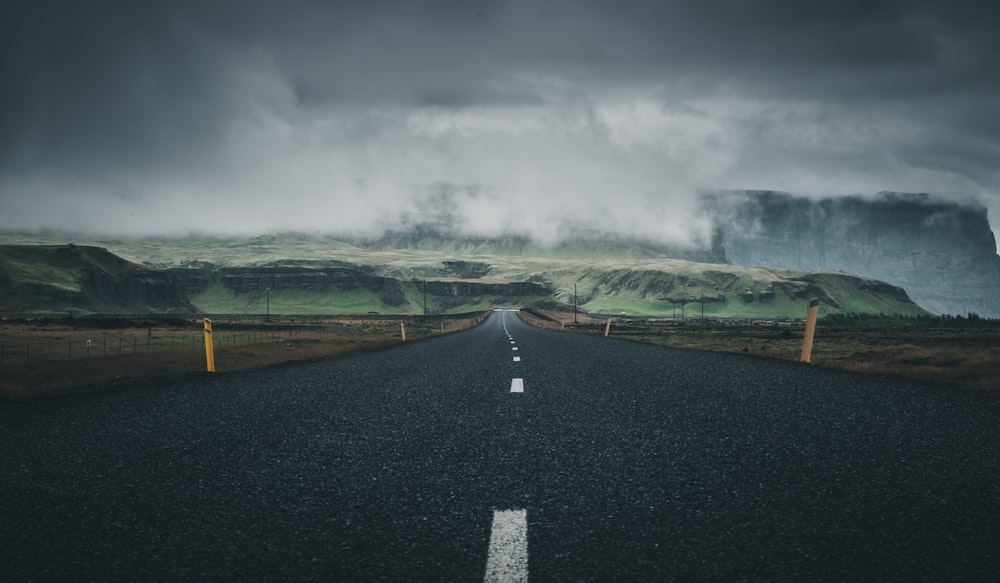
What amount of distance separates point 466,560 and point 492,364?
48.7 ft

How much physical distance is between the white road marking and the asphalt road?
2 centimetres

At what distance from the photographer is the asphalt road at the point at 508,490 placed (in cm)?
375

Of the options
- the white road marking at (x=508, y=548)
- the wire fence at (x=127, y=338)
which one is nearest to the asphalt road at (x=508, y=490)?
the white road marking at (x=508, y=548)

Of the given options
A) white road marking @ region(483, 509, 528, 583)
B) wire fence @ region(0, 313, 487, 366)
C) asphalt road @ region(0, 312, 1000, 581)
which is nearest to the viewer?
white road marking @ region(483, 509, 528, 583)

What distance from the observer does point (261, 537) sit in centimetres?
422

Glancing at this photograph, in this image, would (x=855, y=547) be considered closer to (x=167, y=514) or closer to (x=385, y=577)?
(x=385, y=577)

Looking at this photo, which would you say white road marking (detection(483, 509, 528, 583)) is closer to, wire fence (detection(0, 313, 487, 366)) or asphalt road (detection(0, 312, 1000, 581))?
asphalt road (detection(0, 312, 1000, 581))

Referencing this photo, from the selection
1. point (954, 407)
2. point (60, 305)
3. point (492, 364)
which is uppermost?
point (954, 407)

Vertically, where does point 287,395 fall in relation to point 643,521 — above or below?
below

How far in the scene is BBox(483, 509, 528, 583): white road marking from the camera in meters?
3.56

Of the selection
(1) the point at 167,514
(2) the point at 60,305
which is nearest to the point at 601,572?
(1) the point at 167,514

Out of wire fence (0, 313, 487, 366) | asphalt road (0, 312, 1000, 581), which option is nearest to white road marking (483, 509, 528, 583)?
asphalt road (0, 312, 1000, 581)

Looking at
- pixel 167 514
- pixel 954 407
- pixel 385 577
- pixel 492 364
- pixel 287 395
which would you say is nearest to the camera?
pixel 385 577

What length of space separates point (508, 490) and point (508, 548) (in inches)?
51.6
